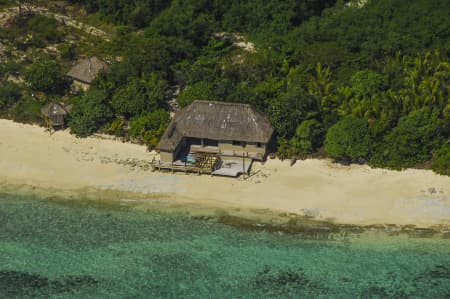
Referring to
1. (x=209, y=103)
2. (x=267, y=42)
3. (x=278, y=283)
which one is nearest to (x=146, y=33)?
(x=267, y=42)

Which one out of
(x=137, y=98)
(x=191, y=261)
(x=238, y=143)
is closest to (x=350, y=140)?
(x=238, y=143)

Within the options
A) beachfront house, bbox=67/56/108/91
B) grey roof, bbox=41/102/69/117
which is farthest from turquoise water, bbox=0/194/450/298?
beachfront house, bbox=67/56/108/91

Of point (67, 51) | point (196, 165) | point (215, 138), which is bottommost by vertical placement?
point (196, 165)

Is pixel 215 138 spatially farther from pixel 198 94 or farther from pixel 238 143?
pixel 198 94

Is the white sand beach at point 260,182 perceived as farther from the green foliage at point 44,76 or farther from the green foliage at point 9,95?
the green foliage at point 44,76

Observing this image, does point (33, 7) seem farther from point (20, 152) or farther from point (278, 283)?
point (278, 283)

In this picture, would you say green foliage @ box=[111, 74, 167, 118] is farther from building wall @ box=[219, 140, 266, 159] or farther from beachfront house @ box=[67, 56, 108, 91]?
building wall @ box=[219, 140, 266, 159]

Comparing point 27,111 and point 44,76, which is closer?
point 27,111
